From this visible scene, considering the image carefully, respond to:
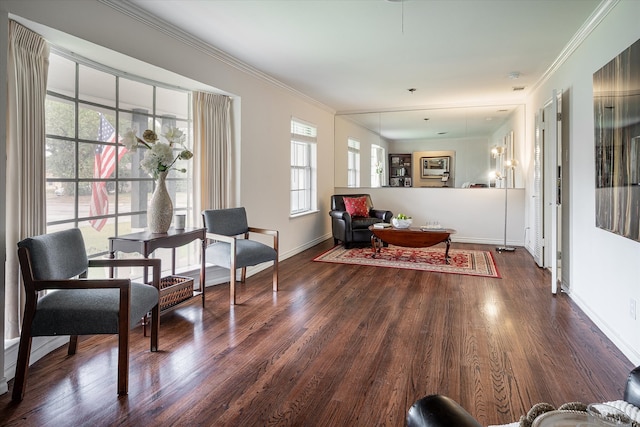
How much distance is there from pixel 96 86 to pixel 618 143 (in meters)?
3.80

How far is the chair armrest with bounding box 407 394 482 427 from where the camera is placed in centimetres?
84

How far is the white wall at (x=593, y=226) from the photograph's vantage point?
98.1 inches

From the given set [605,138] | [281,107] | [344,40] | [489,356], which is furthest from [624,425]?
[281,107]

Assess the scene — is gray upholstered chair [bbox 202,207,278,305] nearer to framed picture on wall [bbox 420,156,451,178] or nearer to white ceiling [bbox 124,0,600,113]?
white ceiling [bbox 124,0,600,113]

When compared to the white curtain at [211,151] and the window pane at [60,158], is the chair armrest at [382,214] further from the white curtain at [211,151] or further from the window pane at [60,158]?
the window pane at [60,158]

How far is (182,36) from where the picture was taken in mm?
3465

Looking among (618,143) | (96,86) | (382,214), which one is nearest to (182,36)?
(96,86)

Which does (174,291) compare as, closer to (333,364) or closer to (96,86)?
(333,364)

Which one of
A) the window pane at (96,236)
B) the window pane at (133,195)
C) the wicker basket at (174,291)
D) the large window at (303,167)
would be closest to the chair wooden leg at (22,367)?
the wicker basket at (174,291)

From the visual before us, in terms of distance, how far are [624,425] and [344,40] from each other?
3579mm

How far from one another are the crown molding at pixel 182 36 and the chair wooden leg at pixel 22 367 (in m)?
2.23

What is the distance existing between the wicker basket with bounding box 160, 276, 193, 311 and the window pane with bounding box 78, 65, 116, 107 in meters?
1.57

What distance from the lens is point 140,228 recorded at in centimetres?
364

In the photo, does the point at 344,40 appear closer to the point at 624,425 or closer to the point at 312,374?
the point at 312,374
